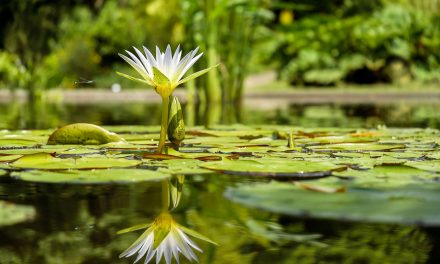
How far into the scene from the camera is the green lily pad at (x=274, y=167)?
104 inches

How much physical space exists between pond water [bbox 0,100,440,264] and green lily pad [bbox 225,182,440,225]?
2 centimetres

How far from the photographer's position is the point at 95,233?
1701 mm

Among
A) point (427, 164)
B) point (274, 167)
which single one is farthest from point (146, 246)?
point (427, 164)

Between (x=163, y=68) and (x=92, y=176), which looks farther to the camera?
(x=163, y=68)

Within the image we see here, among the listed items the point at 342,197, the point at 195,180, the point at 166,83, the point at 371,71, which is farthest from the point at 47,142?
the point at 371,71

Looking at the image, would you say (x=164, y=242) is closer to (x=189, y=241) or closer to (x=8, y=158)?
(x=189, y=241)

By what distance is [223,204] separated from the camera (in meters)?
2.11

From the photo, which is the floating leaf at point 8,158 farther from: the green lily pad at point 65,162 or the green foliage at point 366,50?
the green foliage at point 366,50

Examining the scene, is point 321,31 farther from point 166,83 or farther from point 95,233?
point 95,233

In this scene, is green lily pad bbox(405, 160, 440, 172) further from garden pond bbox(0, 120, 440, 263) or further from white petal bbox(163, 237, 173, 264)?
white petal bbox(163, 237, 173, 264)

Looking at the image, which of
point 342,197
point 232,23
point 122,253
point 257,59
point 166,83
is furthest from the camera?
point 257,59

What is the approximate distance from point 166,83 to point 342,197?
1249 mm

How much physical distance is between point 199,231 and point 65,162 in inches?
48.6

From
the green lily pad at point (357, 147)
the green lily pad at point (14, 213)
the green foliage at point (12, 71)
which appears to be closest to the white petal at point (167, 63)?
the green lily pad at point (357, 147)
